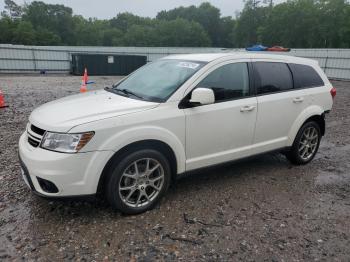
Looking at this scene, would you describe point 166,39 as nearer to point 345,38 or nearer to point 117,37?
point 117,37

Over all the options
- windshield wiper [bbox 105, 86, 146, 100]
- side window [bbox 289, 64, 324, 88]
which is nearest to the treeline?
side window [bbox 289, 64, 324, 88]

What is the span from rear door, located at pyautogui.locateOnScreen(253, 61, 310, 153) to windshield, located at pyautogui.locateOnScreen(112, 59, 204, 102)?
1.02 m

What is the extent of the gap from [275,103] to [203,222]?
2002 millimetres

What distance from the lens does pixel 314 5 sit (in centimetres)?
6681

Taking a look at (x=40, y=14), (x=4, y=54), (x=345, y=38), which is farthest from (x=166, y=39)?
(x=4, y=54)

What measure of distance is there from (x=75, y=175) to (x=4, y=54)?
22.0 meters

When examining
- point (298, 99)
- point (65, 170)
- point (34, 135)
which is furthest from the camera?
point (298, 99)

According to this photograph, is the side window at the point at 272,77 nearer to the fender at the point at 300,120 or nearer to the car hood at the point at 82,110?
the fender at the point at 300,120

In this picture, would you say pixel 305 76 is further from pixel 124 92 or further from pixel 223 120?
pixel 124 92

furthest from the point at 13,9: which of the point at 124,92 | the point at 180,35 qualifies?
the point at 124,92

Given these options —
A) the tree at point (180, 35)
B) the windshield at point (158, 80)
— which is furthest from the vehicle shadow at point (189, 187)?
the tree at point (180, 35)

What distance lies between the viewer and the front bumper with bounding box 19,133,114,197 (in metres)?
2.81

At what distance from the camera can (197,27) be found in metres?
93.1

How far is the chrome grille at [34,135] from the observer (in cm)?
302
